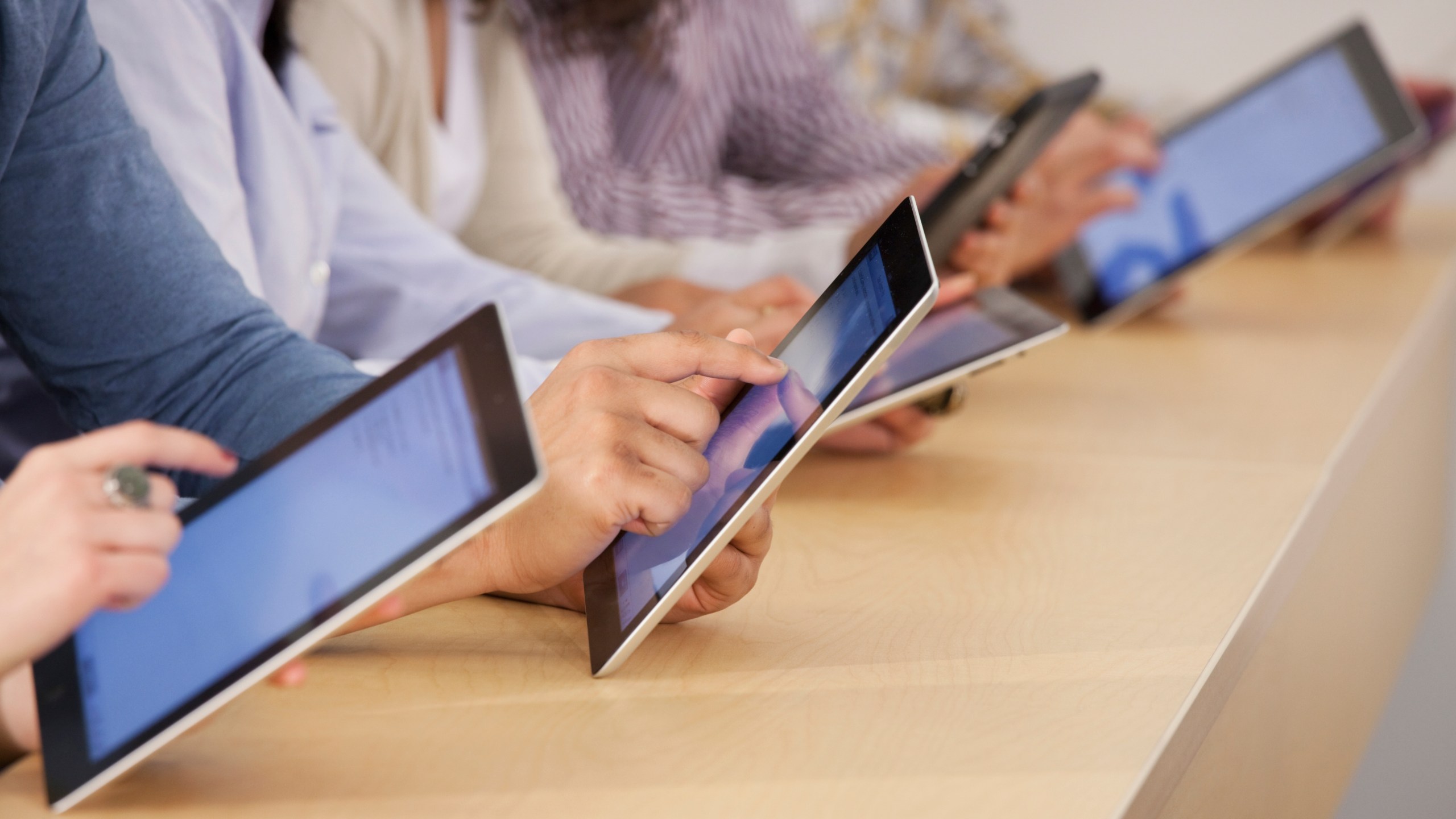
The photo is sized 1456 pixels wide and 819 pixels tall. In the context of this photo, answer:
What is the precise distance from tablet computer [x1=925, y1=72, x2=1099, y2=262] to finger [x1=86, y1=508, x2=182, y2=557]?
0.60 m

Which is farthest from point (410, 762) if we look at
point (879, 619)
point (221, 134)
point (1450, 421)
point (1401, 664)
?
point (1450, 421)

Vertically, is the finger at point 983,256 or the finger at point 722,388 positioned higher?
the finger at point 722,388

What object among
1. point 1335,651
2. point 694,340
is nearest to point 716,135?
point 1335,651

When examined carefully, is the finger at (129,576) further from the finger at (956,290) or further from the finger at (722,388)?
the finger at (956,290)

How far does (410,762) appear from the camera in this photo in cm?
39

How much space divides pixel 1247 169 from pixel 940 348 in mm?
540

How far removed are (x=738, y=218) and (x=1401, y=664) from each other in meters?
0.75

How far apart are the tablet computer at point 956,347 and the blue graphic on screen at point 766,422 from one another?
0.16 metres

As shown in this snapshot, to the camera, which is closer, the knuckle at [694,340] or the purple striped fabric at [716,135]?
the knuckle at [694,340]

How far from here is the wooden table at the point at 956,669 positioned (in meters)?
0.38

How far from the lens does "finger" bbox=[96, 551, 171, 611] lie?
1.07 ft

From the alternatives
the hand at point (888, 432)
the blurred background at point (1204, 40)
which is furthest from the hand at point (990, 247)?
the blurred background at point (1204, 40)

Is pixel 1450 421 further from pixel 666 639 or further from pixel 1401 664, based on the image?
pixel 666 639

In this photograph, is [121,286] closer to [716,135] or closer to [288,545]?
[288,545]
